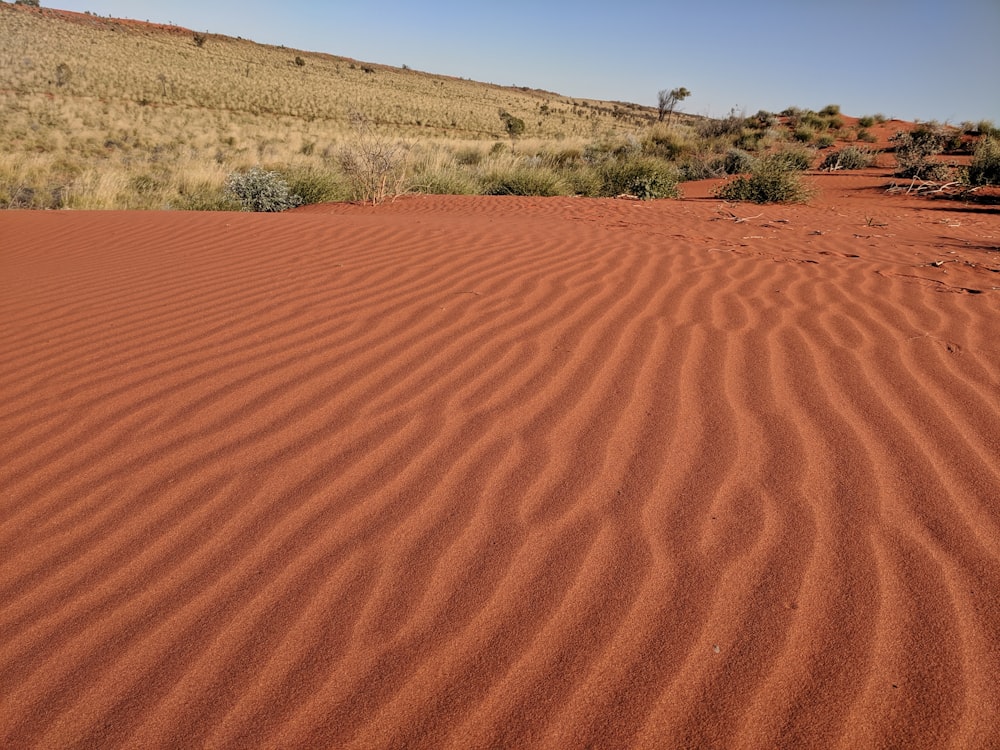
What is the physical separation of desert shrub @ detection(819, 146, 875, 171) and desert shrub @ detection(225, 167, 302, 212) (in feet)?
40.5

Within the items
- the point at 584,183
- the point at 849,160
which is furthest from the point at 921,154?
the point at 584,183

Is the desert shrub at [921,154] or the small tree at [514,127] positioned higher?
the small tree at [514,127]

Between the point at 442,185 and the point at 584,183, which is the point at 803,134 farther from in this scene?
the point at 442,185

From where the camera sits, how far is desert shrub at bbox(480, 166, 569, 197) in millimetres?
11336

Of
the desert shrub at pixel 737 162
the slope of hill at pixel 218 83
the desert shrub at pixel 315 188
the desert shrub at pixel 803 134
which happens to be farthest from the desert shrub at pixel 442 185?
the slope of hill at pixel 218 83

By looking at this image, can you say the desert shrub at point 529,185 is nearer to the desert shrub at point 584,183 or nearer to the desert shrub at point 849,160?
the desert shrub at point 584,183

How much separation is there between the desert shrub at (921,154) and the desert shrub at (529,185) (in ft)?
21.9

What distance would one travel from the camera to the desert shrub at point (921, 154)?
12.9 m

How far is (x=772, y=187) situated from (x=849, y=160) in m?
7.17

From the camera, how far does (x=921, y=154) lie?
14578 millimetres

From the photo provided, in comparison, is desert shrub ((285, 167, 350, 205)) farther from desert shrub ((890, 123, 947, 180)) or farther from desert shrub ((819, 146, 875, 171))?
desert shrub ((819, 146, 875, 171))

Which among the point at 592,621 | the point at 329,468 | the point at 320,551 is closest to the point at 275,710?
the point at 320,551

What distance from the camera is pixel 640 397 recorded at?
2.78m

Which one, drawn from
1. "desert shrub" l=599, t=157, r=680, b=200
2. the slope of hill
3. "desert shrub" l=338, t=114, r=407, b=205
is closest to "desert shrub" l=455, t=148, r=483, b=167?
"desert shrub" l=599, t=157, r=680, b=200
